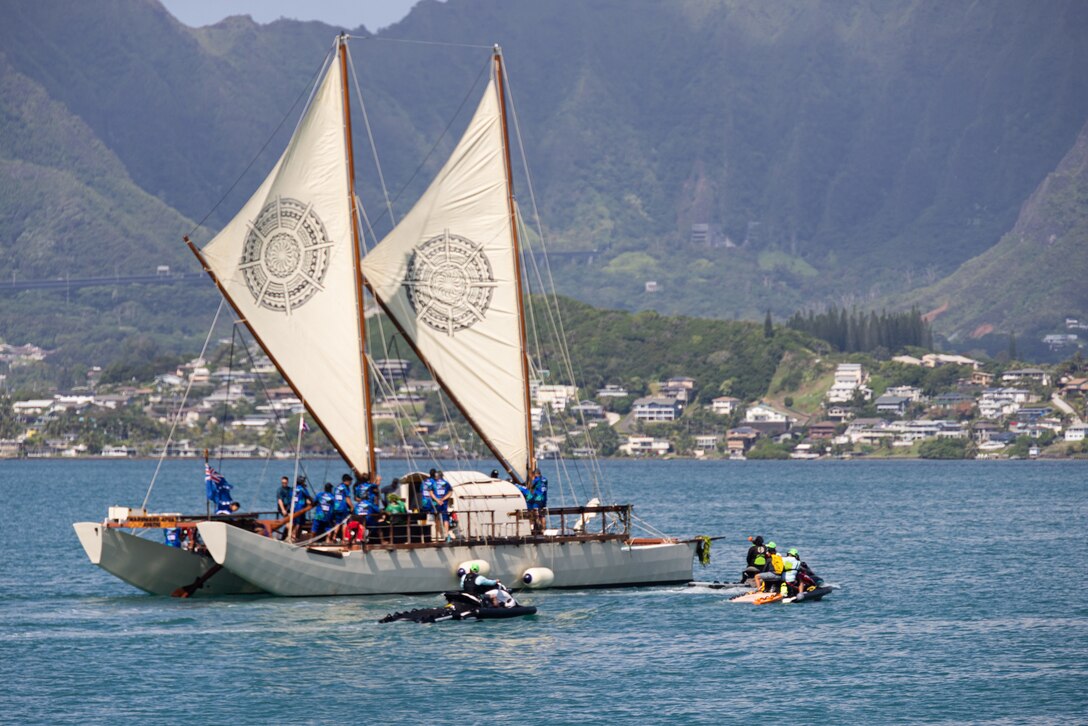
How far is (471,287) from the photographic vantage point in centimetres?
5753

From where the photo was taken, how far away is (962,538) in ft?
305

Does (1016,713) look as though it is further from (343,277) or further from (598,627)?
(343,277)

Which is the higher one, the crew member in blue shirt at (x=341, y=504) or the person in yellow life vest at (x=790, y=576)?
the crew member in blue shirt at (x=341, y=504)

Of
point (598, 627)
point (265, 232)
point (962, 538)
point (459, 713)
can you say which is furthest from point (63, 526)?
point (459, 713)

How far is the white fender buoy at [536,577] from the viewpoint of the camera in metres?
53.0

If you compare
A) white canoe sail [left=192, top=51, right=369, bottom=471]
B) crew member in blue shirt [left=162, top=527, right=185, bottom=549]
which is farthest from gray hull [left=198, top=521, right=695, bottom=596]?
white canoe sail [left=192, top=51, right=369, bottom=471]

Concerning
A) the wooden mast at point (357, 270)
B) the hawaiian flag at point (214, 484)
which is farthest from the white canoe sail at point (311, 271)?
the hawaiian flag at point (214, 484)

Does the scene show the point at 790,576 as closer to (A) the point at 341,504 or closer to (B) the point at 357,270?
(A) the point at 341,504

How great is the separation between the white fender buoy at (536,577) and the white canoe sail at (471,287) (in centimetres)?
497

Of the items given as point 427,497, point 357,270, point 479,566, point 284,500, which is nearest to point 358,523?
point 427,497

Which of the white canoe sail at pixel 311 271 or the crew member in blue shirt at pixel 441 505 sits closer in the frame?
the crew member in blue shirt at pixel 441 505

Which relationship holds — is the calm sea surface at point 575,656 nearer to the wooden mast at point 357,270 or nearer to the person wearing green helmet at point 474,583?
the person wearing green helmet at point 474,583

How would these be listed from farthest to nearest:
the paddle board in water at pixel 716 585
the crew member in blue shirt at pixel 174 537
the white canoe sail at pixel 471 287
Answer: the paddle board in water at pixel 716 585 → the white canoe sail at pixel 471 287 → the crew member in blue shirt at pixel 174 537

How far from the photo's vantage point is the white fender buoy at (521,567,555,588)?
2087 inches
